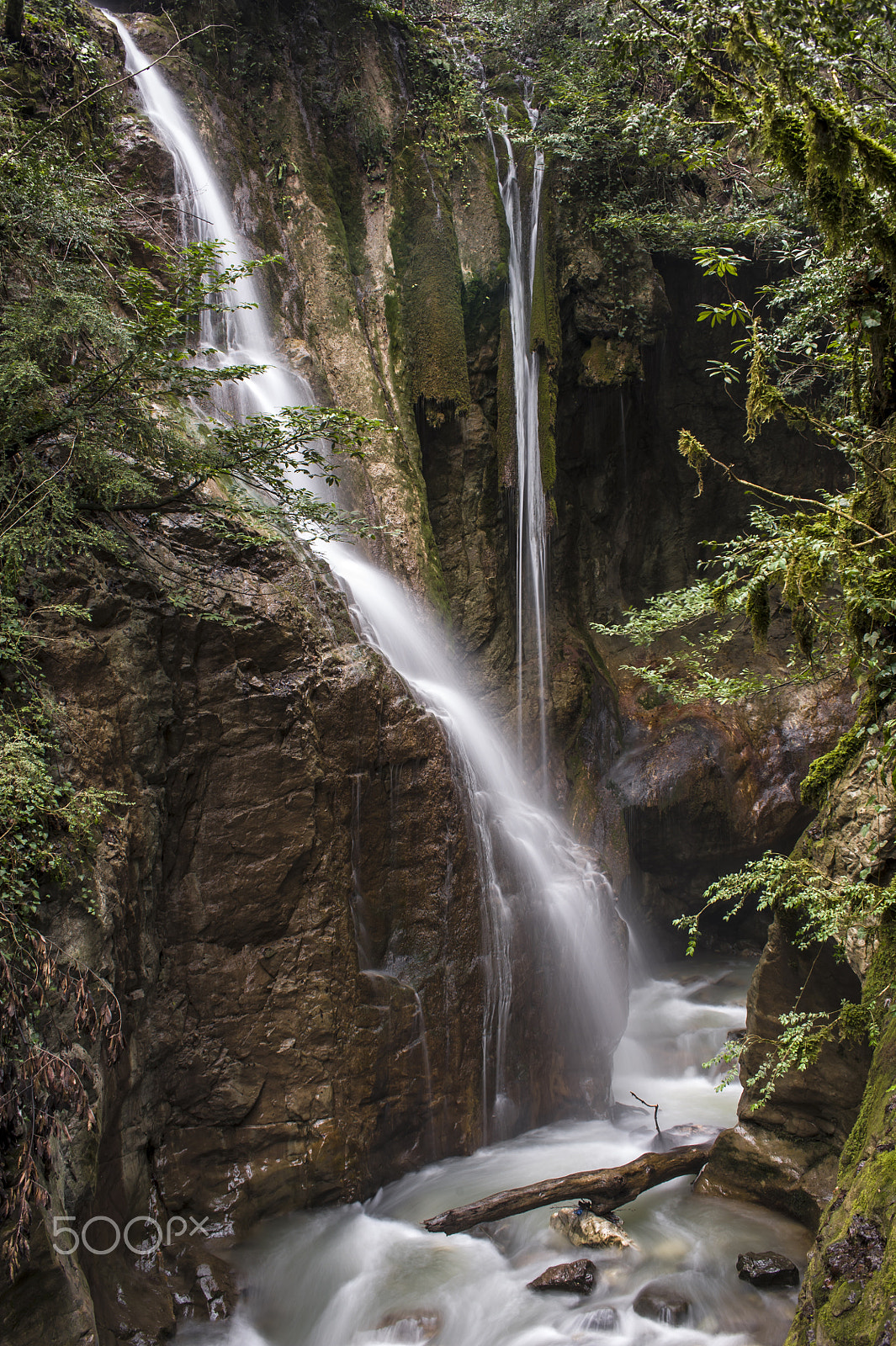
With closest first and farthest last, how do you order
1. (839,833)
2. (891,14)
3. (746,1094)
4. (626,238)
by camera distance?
(891,14) → (839,833) → (746,1094) → (626,238)

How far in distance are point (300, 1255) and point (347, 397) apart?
9.75m

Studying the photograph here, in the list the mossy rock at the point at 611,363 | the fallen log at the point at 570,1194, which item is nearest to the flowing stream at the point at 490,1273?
the fallen log at the point at 570,1194

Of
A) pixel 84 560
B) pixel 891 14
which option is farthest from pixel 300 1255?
pixel 891 14

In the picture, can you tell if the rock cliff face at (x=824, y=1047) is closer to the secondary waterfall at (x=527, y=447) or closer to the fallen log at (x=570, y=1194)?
the fallen log at (x=570, y=1194)

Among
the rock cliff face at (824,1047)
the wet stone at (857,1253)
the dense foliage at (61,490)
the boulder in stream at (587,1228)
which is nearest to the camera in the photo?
the wet stone at (857,1253)

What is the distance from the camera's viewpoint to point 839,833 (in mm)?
5387

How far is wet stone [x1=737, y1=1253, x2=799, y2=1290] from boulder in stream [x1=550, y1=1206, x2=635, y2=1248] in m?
0.86

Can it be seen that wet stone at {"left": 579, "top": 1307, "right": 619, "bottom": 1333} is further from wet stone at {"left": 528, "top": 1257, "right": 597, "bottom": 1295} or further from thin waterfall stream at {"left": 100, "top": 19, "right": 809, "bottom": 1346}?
wet stone at {"left": 528, "top": 1257, "right": 597, "bottom": 1295}

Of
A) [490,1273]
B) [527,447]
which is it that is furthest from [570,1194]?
[527,447]

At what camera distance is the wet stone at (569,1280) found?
224 inches

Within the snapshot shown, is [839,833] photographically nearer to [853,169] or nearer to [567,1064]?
[853,169]

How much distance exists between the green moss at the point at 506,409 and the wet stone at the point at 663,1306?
1021cm

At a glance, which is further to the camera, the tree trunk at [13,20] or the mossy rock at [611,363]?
the mossy rock at [611,363]

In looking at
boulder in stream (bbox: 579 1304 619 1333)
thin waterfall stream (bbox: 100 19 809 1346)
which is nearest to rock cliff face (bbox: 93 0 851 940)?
thin waterfall stream (bbox: 100 19 809 1346)
